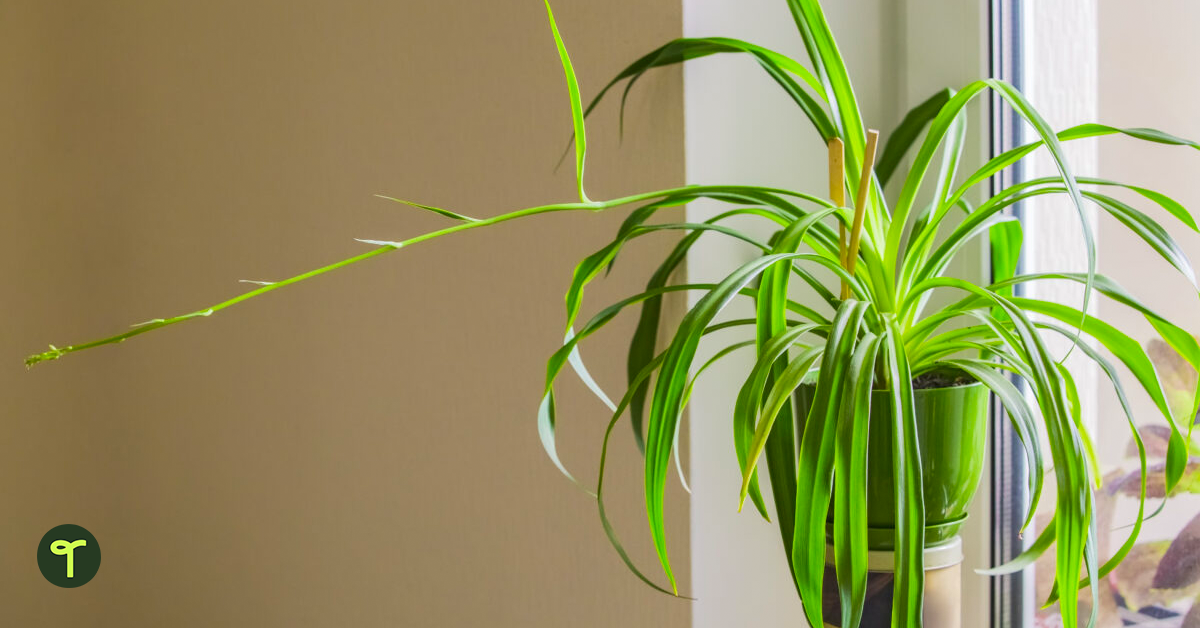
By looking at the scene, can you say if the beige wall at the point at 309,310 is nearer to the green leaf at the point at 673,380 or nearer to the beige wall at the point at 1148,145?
the green leaf at the point at 673,380

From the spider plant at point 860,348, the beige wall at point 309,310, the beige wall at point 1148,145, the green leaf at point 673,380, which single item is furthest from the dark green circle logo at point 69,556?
the beige wall at point 1148,145

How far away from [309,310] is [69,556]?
3.11 feet

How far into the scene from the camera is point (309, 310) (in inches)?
54.2

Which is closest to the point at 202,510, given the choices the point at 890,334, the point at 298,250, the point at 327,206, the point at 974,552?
the point at 298,250

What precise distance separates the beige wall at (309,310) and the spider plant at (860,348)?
206mm

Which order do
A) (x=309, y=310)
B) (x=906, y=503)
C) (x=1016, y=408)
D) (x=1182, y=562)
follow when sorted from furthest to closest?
(x=309, y=310), (x=1182, y=562), (x=1016, y=408), (x=906, y=503)

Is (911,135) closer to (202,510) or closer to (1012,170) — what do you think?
(1012,170)

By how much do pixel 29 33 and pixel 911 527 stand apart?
197 centimetres

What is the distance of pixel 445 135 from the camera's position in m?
1.15

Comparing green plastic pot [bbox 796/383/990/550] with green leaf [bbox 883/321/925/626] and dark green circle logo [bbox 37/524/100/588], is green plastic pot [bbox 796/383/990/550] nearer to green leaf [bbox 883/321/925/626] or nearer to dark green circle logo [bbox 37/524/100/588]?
green leaf [bbox 883/321/925/626]

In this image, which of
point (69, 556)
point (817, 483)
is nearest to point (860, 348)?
point (817, 483)

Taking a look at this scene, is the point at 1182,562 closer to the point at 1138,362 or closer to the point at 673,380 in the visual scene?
the point at 1138,362

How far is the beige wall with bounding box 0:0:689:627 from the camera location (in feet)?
3.40

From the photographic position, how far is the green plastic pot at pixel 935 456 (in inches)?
26.1
